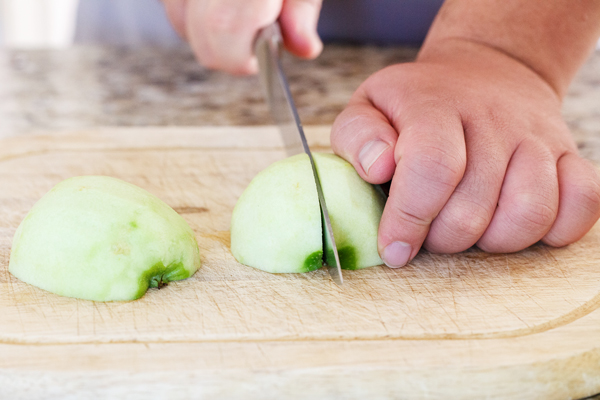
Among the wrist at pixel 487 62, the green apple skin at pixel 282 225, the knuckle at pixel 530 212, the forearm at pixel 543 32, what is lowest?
the green apple skin at pixel 282 225

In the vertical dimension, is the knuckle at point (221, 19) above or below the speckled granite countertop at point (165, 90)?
above

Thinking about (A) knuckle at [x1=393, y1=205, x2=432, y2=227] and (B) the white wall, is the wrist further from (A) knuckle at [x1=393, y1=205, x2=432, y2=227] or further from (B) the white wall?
(B) the white wall

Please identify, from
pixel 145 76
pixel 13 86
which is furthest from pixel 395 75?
pixel 13 86

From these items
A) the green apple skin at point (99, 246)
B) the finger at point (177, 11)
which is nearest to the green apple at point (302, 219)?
→ the green apple skin at point (99, 246)

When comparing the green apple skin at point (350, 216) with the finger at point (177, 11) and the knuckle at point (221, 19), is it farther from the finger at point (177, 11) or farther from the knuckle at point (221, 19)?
the finger at point (177, 11)

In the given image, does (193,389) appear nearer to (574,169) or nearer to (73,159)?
(574,169)

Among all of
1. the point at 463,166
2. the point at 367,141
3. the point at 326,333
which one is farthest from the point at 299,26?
the point at 326,333
